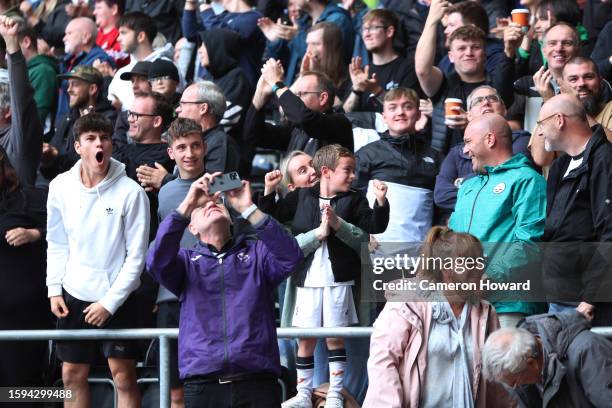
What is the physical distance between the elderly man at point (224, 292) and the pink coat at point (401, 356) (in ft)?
3.64

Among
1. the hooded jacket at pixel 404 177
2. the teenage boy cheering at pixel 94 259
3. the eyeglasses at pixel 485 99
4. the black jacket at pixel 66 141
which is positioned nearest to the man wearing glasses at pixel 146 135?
the black jacket at pixel 66 141

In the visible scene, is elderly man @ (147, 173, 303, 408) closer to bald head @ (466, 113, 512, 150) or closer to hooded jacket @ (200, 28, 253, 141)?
bald head @ (466, 113, 512, 150)

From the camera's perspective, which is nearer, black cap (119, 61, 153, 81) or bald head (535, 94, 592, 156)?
bald head (535, 94, 592, 156)

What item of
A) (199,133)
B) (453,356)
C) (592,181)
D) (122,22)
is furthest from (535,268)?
(122,22)

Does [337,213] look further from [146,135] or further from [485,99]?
[146,135]

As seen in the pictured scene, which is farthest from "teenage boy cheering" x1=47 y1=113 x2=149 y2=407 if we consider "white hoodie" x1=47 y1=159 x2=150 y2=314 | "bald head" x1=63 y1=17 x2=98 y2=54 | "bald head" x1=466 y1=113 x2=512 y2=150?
"bald head" x1=63 y1=17 x2=98 y2=54

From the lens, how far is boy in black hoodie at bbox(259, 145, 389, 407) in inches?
311

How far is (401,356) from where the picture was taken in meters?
6.21

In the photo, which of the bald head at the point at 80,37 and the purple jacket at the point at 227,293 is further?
the bald head at the point at 80,37

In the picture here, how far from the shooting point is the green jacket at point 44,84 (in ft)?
38.6

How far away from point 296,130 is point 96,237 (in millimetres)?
2347

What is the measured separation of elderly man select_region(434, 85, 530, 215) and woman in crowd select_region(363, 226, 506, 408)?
230 centimetres

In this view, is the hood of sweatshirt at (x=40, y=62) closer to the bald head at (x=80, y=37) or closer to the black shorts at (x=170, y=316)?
the bald head at (x=80, y=37)

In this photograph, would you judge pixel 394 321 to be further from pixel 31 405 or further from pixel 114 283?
pixel 31 405
